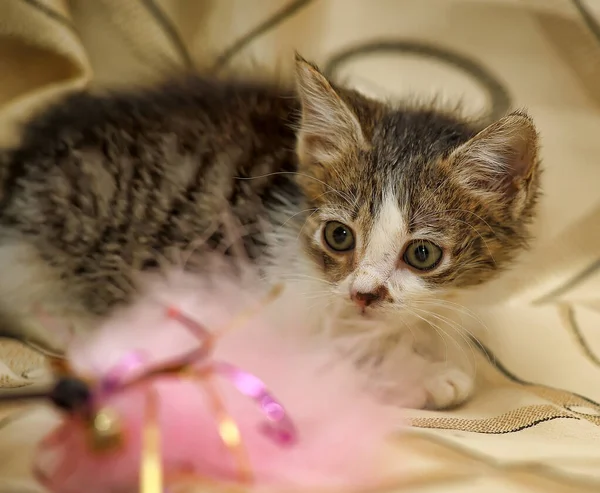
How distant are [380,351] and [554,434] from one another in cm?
24

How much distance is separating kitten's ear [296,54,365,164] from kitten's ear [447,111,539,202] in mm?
146

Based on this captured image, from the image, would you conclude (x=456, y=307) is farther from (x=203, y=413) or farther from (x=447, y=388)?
(x=203, y=413)

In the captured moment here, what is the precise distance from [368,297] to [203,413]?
285mm

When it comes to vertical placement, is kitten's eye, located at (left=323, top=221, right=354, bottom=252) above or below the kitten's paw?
above

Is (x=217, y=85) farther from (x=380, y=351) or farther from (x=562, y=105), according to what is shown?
(x=562, y=105)

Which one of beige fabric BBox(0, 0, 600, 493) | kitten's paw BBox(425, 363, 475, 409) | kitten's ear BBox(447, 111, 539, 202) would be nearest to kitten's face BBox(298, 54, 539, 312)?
kitten's ear BBox(447, 111, 539, 202)

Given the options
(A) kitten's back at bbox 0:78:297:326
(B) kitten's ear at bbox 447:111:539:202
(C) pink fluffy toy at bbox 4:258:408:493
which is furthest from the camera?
(A) kitten's back at bbox 0:78:297:326

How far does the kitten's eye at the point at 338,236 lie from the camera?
80cm

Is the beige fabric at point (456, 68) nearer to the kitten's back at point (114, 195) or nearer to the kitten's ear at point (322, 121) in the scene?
the kitten's back at point (114, 195)

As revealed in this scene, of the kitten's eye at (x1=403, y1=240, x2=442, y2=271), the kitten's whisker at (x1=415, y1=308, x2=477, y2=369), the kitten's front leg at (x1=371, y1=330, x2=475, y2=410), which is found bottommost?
the kitten's front leg at (x1=371, y1=330, x2=475, y2=410)

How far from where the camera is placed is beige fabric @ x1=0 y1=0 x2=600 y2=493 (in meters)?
0.97

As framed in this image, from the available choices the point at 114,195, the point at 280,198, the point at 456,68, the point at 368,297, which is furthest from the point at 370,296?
the point at 456,68

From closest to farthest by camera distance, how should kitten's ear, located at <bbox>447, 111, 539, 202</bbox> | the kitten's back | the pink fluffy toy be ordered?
the pink fluffy toy, kitten's ear, located at <bbox>447, 111, 539, 202</bbox>, the kitten's back

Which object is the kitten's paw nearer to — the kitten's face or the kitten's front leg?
the kitten's front leg
